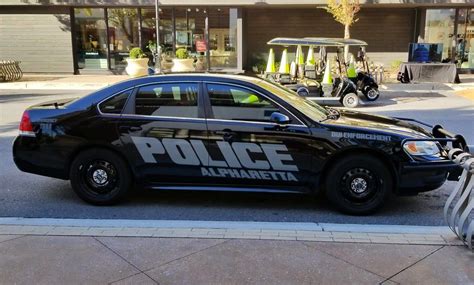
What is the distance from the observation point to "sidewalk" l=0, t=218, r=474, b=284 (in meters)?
3.52

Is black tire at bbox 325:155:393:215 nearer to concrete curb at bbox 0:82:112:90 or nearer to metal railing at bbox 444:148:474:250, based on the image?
metal railing at bbox 444:148:474:250

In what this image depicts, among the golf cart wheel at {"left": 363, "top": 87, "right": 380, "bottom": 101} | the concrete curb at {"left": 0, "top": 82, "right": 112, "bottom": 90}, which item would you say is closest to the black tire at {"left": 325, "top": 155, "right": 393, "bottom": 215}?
the golf cart wheel at {"left": 363, "top": 87, "right": 380, "bottom": 101}

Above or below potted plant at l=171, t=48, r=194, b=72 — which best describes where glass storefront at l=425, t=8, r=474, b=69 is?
above

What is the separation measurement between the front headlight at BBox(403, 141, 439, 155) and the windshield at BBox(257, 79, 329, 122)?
0.93 m

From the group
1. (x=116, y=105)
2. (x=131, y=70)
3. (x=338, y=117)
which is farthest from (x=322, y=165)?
(x=131, y=70)

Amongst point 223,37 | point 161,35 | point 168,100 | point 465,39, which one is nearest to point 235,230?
point 168,100

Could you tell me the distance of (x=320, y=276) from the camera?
3535 mm

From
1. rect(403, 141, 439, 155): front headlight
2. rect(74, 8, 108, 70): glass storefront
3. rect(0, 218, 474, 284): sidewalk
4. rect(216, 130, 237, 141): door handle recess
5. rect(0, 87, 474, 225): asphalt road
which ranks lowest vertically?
rect(0, 87, 474, 225): asphalt road

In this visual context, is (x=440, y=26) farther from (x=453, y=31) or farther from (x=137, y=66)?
(x=137, y=66)

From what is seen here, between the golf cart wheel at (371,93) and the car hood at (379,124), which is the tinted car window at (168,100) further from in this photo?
the golf cart wheel at (371,93)

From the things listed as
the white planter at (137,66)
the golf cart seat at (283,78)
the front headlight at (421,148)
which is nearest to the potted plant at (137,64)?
the white planter at (137,66)

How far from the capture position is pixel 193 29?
73.6 feet

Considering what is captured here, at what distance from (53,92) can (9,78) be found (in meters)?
4.44

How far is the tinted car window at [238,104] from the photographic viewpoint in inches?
202
